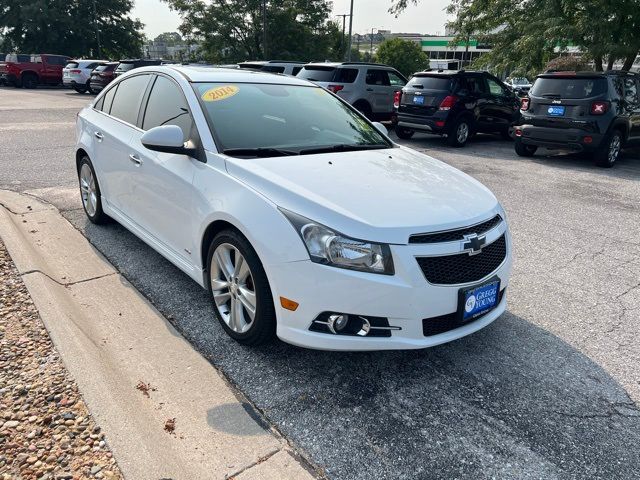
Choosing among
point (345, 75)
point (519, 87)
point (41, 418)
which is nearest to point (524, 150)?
point (345, 75)

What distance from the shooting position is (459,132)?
12.1 metres

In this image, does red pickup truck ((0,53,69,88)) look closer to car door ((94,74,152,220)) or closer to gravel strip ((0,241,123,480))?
car door ((94,74,152,220))

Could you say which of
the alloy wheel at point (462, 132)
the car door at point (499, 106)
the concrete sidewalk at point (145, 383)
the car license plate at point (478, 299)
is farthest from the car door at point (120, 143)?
the car door at point (499, 106)

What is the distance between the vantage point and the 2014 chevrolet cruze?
2.62 m

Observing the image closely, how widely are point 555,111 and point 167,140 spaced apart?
8.54 m

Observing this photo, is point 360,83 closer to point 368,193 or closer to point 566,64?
point 566,64

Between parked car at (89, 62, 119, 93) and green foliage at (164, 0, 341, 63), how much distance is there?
19741mm

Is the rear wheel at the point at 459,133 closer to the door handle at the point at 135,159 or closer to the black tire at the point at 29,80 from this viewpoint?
the door handle at the point at 135,159

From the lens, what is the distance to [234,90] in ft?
12.6

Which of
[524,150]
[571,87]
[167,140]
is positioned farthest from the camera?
[524,150]

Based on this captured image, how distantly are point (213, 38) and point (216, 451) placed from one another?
4523cm

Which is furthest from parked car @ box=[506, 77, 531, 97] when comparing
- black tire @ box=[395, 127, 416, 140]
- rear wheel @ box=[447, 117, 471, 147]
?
rear wheel @ box=[447, 117, 471, 147]

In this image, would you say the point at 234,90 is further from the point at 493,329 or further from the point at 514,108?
the point at 514,108

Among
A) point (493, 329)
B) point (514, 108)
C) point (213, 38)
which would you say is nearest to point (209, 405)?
point (493, 329)
